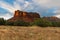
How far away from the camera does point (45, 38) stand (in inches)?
616

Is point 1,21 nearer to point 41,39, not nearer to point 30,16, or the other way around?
point 41,39

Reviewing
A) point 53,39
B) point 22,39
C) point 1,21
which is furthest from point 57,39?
point 1,21

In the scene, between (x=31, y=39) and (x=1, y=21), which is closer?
(x=31, y=39)

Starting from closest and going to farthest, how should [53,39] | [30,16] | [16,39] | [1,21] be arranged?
[16,39] → [53,39] → [1,21] → [30,16]

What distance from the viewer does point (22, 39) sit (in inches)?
586

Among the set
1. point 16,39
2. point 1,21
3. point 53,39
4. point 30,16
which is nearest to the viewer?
point 16,39

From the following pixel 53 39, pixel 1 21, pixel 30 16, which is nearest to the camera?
pixel 53 39

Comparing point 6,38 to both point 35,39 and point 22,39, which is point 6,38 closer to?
point 22,39

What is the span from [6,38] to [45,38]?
10.7ft

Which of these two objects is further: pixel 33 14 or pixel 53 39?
pixel 33 14

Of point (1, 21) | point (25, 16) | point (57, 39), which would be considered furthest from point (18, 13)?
point (57, 39)

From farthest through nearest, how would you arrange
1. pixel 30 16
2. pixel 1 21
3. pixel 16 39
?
pixel 30 16
pixel 1 21
pixel 16 39

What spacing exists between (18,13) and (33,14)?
514 inches

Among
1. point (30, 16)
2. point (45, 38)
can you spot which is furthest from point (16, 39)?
point (30, 16)
